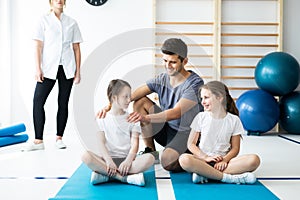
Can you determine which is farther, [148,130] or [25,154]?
[25,154]

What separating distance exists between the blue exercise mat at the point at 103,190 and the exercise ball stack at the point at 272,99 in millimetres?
2459

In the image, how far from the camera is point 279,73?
15.9ft

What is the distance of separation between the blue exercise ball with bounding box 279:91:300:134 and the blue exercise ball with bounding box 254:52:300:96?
97 millimetres

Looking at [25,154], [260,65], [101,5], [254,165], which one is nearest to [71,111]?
[101,5]

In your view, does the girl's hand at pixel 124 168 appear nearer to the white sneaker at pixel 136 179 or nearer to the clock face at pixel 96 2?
the white sneaker at pixel 136 179

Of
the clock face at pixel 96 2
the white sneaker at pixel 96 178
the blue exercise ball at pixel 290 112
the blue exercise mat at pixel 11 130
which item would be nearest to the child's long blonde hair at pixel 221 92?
the white sneaker at pixel 96 178

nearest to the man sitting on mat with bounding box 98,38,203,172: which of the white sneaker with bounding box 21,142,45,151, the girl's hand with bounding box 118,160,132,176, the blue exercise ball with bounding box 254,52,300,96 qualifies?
the girl's hand with bounding box 118,160,132,176

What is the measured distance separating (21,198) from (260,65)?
3.52m

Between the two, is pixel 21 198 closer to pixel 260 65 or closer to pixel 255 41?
pixel 260 65

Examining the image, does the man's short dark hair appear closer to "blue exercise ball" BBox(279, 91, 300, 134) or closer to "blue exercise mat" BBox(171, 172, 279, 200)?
"blue exercise mat" BBox(171, 172, 279, 200)

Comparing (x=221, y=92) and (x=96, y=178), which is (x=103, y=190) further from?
(x=221, y=92)

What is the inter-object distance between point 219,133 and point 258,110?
223cm

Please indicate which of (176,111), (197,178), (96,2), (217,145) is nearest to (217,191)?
(197,178)

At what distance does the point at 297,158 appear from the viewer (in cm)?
346
